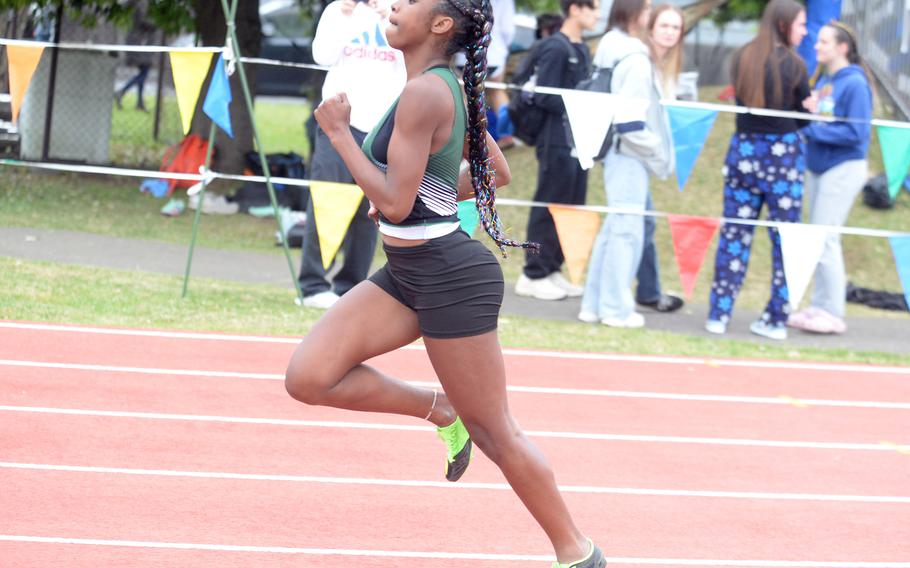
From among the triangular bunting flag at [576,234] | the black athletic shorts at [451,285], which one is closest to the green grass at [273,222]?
the triangular bunting flag at [576,234]

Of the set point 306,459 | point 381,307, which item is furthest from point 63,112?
point 381,307

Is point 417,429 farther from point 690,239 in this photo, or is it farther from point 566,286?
point 566,286

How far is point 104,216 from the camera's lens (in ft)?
40.5

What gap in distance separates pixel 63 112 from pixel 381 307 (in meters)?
11.4

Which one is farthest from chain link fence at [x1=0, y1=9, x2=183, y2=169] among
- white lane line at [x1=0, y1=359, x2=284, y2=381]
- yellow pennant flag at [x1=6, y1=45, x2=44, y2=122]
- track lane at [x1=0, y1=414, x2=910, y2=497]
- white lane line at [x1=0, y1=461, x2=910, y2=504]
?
white lane line at [x1=0, y1=461, x2=910, y2=504]

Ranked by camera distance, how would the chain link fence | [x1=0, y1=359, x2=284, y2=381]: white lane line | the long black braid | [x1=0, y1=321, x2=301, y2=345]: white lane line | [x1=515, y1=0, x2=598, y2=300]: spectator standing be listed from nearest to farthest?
the long black braid, [x1=0, y1=359, x2=284, y2=381]: white lane line, [x1=0, y1=321, x2=301, y2=345]: white lane line, [x1=515, y1=0, x2=598, y2=300]: spectator standing, the chain link fence

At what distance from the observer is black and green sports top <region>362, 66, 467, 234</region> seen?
3928 millimetres

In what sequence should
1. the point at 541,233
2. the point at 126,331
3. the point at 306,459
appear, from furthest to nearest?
the point at 541,233
the point at 126,331
the point at 306,459

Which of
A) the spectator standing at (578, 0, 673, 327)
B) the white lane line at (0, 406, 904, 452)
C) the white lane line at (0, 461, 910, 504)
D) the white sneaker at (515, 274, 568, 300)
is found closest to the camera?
the white lane line at (0, 461, 910, 504)

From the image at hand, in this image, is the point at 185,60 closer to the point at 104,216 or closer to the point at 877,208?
the point at 104,216

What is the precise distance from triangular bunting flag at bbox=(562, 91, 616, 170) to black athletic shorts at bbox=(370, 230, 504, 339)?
4.50 metres

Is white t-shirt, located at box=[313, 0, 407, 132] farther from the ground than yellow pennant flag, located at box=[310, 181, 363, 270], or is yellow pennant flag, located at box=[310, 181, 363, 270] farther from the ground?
white t-shirt, located at box=[313, 0, 407, 132]

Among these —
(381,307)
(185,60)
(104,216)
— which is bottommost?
(104,216)

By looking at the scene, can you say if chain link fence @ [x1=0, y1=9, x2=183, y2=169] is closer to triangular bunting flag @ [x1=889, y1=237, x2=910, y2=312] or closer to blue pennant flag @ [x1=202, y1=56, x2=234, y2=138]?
blue pennant flag @ [x1=202, y1=56, x2=234, y2=138]
